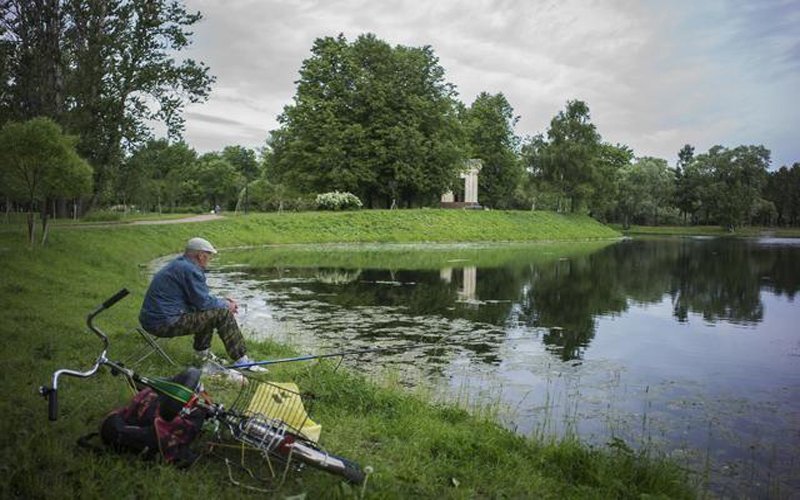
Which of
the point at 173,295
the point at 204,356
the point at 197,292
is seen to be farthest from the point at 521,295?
the point at 173,295

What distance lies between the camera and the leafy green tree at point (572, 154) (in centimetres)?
6838

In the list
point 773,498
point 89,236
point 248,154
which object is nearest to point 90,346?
point 773,498

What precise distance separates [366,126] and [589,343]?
45.0 metres

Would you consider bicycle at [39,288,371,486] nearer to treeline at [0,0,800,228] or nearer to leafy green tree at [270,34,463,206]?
treeline at [0,0,800,228]

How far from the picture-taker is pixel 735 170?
281 feet

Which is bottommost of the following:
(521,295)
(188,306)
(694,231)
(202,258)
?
(521,295)

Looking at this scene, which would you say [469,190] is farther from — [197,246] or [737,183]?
[197,246]

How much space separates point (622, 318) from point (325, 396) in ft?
37.5

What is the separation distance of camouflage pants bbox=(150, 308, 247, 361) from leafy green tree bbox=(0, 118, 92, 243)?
12.3 meters

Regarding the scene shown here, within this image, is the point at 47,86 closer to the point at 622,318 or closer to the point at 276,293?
the point at 276,293

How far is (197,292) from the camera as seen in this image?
7637 mm

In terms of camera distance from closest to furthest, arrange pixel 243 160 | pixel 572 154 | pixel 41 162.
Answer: pixel 41 162 < pixel 572 154 < pixel 243 160

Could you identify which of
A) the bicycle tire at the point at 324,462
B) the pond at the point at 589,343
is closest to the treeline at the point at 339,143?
the pond at the point at 589,343

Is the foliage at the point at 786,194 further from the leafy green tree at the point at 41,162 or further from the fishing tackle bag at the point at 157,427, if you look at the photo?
the fishing tackle bag at the point at 157,427
